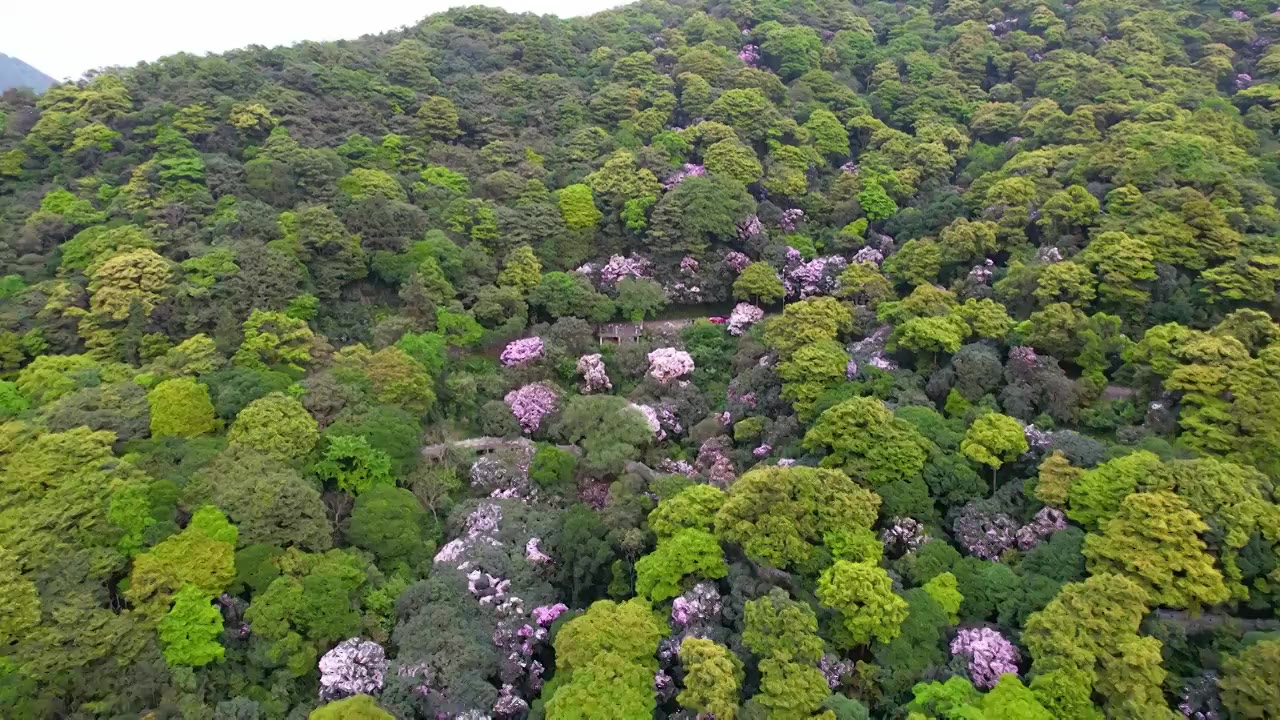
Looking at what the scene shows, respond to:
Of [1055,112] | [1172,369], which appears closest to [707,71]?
[1055,112]

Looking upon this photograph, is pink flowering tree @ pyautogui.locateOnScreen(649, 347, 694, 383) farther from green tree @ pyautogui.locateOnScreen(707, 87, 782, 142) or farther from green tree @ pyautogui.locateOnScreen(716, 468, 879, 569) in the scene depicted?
green tree @ pyautogui.locateOnScreen(707, 87, 782, 142)

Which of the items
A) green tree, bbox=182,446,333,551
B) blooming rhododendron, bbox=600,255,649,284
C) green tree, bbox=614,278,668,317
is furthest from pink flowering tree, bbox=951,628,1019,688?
blooming rhododendron, bbox=600,255,649,284

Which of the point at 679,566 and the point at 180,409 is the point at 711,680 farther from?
the point at 180,409

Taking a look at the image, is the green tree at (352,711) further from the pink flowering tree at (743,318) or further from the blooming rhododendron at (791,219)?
the blooming rhododendron at (791,219)

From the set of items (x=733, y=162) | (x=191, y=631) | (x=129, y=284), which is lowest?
(x=191, y=631)

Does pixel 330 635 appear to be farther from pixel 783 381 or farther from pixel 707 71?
pixel 707 71

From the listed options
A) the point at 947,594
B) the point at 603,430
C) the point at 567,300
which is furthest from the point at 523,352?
the point at 947,594
